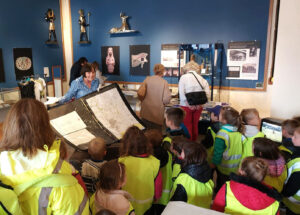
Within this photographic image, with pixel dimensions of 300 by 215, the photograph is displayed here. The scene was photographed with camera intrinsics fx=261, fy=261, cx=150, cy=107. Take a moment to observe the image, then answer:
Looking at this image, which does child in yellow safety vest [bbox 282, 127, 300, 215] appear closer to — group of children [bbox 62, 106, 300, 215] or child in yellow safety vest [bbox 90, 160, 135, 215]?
group of children [bbox 62, 106, 300, 215]

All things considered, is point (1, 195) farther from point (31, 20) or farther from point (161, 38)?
point (31, 20)

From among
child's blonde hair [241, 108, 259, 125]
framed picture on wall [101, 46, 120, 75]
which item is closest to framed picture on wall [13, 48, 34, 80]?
framed picture on wall [101, 46, 120, 75]

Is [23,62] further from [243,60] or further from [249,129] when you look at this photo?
[249,129]

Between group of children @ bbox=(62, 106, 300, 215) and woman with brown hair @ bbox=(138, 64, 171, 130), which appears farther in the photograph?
woman with brown hair @ bbox=(138, 64, 171, 130)

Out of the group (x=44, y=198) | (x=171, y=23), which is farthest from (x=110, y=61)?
(x=44, y=198)

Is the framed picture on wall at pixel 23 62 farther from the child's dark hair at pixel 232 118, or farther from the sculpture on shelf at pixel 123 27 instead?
the child's dark hair at pixel 232 118

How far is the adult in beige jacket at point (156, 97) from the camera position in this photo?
384 cm

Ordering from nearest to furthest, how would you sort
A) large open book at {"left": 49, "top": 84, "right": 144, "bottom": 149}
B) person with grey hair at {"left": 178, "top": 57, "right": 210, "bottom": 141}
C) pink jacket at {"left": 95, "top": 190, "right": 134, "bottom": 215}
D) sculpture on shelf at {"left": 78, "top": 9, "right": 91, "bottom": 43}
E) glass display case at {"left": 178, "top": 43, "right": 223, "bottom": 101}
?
1. pink jacket at {"left": 95, "top": 190, "right": 134, "bottom": 215}
2. large open book at {"left": 49, "top": 84, "right": 144, "bottom": 149}
3. person with grey hair at {"left": 178, "top": 57, "right": 210, "bottom": 141}
4. glass display case at {"left": 178, "top": 43, "right": 223, "bottom": 101}
5. sculpture on shelf at {"left": 78, "top": 9, "right": 91, "bottom": 43}

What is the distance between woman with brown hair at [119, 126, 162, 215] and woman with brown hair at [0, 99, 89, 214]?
64 centimetres

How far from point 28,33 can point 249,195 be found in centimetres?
635

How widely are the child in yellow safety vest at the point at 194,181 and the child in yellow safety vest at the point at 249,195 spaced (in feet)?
0.67

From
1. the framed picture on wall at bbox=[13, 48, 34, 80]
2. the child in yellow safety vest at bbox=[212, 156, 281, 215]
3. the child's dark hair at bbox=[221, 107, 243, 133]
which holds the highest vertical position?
the framed picture on wall at bbox=[13, 48, 34, 80]

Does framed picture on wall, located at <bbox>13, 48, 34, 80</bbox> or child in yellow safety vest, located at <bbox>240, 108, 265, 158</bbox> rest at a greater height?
framed picture on wall, located at <bbox>13, 48, 34, 80</bbox>

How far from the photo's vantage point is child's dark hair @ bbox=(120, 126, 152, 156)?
1839 millimetres
